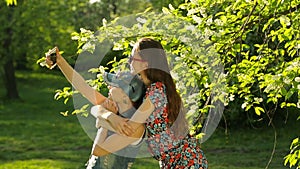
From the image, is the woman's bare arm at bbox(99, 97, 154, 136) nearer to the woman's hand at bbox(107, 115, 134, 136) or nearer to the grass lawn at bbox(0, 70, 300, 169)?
the woman's hand at bbox(107, 115, 134, 136)

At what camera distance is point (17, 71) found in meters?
26.9

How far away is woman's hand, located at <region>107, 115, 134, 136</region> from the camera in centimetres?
359

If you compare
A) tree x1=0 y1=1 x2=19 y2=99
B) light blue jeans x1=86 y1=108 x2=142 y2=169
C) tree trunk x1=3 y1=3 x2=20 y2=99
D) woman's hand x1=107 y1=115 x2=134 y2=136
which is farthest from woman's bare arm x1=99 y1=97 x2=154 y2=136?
tree trunk x1=3 y1=3 x2=20 y2=99

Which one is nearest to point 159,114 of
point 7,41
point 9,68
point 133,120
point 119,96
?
point 133,120

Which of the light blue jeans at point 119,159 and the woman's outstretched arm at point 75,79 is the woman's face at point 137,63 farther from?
the woman's outstretched arm at point 75,79

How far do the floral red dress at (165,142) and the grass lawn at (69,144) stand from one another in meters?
5.80

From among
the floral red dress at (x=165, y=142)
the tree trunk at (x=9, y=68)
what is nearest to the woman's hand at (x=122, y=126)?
the floral red dress at (x=165, y=142)

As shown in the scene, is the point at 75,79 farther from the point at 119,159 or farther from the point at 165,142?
the point at 165,142

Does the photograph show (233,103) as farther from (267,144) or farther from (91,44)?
(91,44)

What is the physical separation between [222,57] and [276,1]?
60cm

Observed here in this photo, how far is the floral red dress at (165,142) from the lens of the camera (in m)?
3.66

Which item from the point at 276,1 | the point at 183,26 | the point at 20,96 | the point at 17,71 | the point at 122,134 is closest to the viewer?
the point at 122,134

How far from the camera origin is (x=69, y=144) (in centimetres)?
1205

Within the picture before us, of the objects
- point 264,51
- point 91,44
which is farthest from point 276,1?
point 91,44
